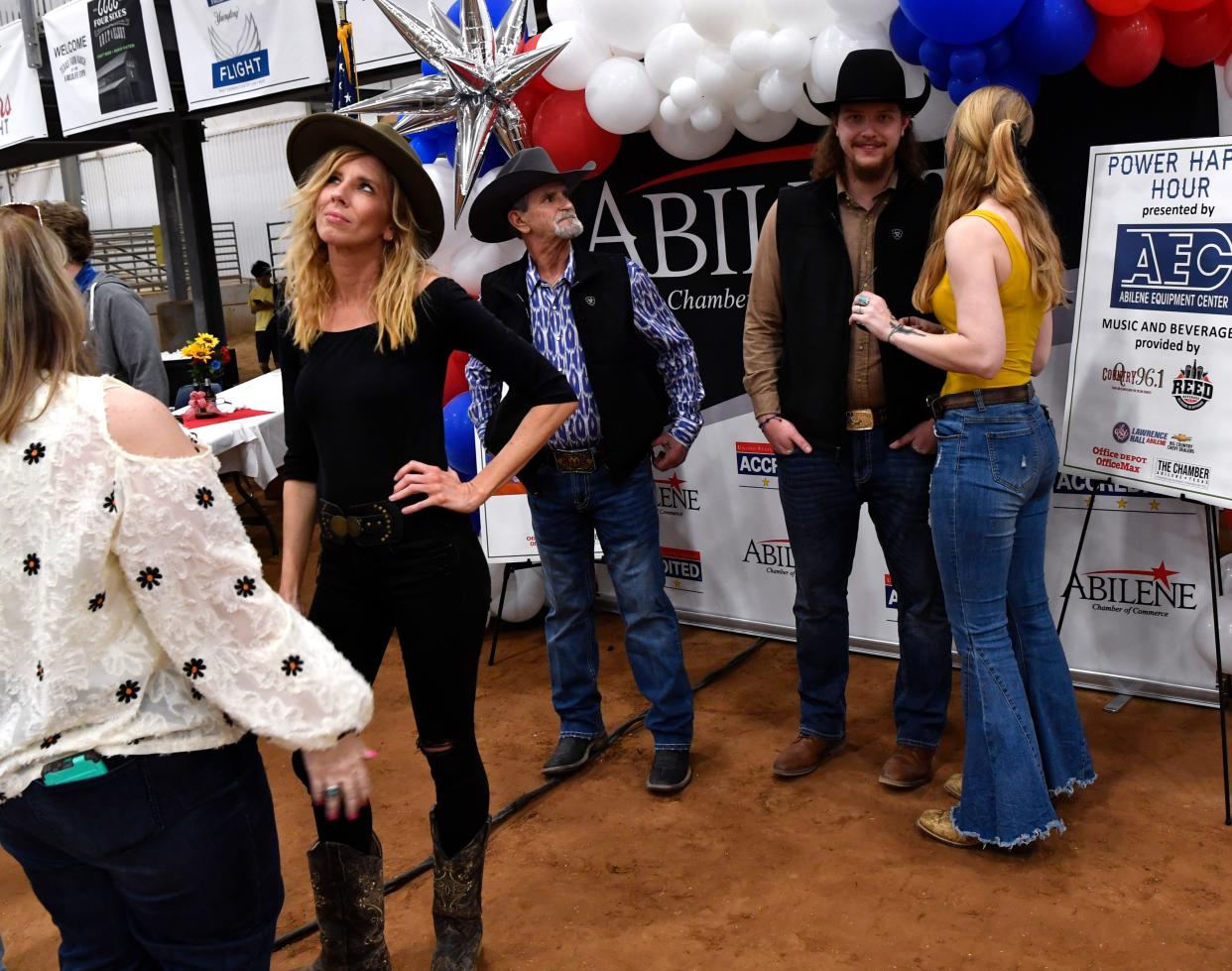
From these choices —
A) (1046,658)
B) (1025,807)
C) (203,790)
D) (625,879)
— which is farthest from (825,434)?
(203,790)

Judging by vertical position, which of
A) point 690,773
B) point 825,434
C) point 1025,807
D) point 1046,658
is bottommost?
point 690,773

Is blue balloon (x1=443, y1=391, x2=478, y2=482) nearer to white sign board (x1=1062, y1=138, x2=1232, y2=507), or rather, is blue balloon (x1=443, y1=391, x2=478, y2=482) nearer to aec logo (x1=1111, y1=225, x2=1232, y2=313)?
white sign board (x1=1062, y1=138, x2=1232, y2=507)

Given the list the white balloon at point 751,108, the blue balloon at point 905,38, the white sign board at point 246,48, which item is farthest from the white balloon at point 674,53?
the white sign board at point 246,48

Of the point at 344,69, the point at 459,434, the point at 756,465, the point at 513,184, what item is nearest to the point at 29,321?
the point at 513,184

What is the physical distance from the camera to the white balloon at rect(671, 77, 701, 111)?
346 cm

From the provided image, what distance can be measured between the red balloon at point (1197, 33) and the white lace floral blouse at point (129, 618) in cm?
258

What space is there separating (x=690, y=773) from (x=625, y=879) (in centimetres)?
58

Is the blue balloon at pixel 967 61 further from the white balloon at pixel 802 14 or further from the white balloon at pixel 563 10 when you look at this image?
the white balloon at pixel 563 10

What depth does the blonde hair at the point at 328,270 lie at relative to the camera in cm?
220

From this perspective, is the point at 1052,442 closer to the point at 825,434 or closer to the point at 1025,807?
the point at 825,434

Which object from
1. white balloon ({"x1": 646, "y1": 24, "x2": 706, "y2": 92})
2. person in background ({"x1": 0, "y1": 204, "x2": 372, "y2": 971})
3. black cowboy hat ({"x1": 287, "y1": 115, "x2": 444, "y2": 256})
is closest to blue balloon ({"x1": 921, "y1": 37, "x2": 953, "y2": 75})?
white balloon ({"x1": 646, "y1": 24, "x2": 706, "y2": 92})

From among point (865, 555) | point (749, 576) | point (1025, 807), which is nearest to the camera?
point (1025, 807)

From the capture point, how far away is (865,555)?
4.15m

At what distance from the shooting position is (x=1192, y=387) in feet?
9.39
